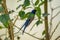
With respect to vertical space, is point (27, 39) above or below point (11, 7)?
below

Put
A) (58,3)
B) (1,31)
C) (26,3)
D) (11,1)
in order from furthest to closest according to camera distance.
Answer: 1. (1,31)
2. (11,1)
3. (58,3)
4. (26,3)

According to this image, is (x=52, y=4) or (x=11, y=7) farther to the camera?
(x=11, y=7)

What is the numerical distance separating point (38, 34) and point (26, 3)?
→ 755 mm

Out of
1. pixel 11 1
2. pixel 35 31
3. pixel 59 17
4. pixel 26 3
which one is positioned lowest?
pixel 35 31

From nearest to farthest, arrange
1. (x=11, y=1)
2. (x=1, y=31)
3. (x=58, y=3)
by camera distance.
Answer: 1. (x=58, y=3)
2. (x=11, y=1)
3. (x=1, y=31)

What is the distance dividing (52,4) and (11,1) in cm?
41

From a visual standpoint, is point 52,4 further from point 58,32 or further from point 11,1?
point 11,1

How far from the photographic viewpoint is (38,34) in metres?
1.38

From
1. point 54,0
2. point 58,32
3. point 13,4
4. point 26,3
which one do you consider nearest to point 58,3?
point 54,0

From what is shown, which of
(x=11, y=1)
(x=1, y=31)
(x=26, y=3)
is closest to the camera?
(x=26, y=3)

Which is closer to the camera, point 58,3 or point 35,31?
point 58,3

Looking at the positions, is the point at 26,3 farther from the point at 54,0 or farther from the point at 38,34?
the point at 38,34

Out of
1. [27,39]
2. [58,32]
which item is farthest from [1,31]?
[58,32]

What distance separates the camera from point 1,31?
150cm
